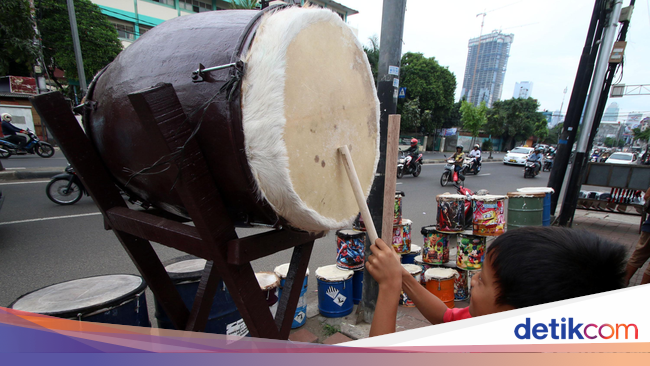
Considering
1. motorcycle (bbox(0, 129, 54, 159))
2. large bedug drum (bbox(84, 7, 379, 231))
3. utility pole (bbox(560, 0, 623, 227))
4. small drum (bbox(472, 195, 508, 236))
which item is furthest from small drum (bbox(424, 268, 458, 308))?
motorcycle (bbox(0, 129, 54, 159))

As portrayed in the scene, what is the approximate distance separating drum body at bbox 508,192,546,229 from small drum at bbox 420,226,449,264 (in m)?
1.33

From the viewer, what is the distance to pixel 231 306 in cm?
192

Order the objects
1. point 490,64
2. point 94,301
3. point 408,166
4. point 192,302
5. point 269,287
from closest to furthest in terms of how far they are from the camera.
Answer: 1. point 94,301
2. point 192,302
3. point 269,287
4. point 408,166
5. point 490,64

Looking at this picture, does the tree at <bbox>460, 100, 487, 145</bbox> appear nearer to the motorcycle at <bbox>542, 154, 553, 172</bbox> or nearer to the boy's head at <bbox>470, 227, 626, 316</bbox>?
the motorcycle at <bbox>542, 154, 553, 172</bbox>

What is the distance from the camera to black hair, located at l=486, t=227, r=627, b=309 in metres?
0.84

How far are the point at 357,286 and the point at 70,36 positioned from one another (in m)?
21.1

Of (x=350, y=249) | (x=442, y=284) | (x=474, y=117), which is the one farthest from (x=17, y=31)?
(x=474, y=117)

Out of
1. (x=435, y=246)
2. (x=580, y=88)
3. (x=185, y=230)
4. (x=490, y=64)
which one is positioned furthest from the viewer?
(x=490, y=64)

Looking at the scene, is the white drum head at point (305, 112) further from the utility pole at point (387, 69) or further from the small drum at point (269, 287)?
the utility pole at point (387, 69)

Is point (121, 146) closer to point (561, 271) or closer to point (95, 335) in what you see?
point (95, 335)

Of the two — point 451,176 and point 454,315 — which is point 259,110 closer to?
point 454,315

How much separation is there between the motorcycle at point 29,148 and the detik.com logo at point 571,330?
14349mm

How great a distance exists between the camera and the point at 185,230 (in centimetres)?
116

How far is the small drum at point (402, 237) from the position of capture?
11.2 ft
